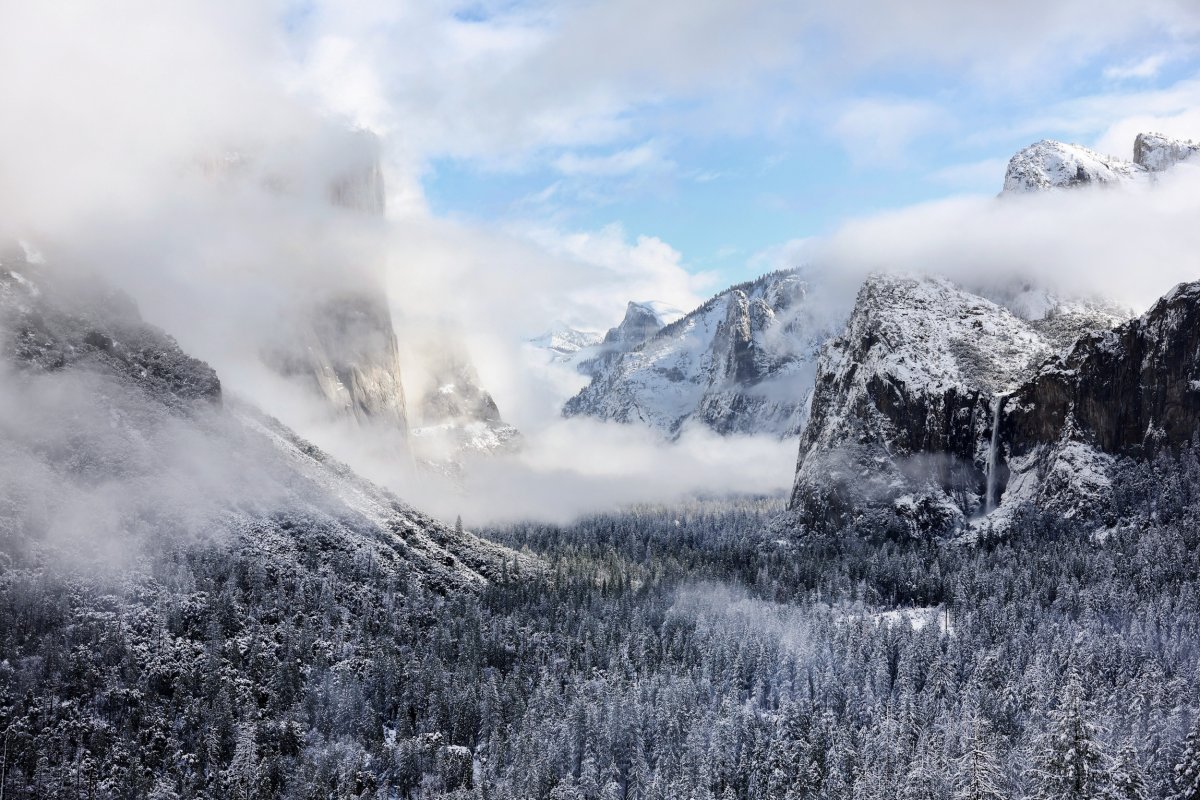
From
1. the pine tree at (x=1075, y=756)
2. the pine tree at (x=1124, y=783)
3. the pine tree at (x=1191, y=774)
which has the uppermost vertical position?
the pine tree at (x=1075, y=756)

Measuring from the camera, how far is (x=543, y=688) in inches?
6388

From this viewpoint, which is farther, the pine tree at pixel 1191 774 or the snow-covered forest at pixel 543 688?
the snow-covered forest at pixel 543 688

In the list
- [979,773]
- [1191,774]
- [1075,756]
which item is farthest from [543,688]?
[1075,756]

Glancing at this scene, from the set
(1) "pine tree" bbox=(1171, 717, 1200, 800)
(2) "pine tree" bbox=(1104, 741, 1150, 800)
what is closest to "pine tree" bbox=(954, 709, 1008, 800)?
(2) "pine tree" bbox=(1104, 741, 1150, 800)

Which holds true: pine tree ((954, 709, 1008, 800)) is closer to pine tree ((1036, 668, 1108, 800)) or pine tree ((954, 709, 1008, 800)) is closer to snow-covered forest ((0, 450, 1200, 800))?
pine tree ((1036, 668, 1108, 800))

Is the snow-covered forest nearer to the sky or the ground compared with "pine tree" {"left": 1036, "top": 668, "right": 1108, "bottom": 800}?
nearer to the ground

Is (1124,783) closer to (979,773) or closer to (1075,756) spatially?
(1075,756)

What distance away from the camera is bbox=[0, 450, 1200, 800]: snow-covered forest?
419 ft

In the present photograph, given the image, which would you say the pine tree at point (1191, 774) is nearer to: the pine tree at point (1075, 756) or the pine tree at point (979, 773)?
the pine tree at point (1075, 756)

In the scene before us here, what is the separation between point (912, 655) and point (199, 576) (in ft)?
429

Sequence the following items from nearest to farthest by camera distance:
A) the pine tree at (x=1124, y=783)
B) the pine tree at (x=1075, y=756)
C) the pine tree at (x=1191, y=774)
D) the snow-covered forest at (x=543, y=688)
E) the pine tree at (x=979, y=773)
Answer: the pine tree at (x=1124, y=783), the pine tree at (x=1075, y=756), the pine tree at (x=979, y=773), the pine tree at (x=1191, y=774), the snow-covered forest at (x=543, y=688)

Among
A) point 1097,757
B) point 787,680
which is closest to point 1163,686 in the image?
point 787,680

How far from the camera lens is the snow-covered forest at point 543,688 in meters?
128

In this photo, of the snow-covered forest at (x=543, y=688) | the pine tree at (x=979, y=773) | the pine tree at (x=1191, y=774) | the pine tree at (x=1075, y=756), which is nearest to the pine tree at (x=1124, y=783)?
the pine tree at (x=1075, y=756)
